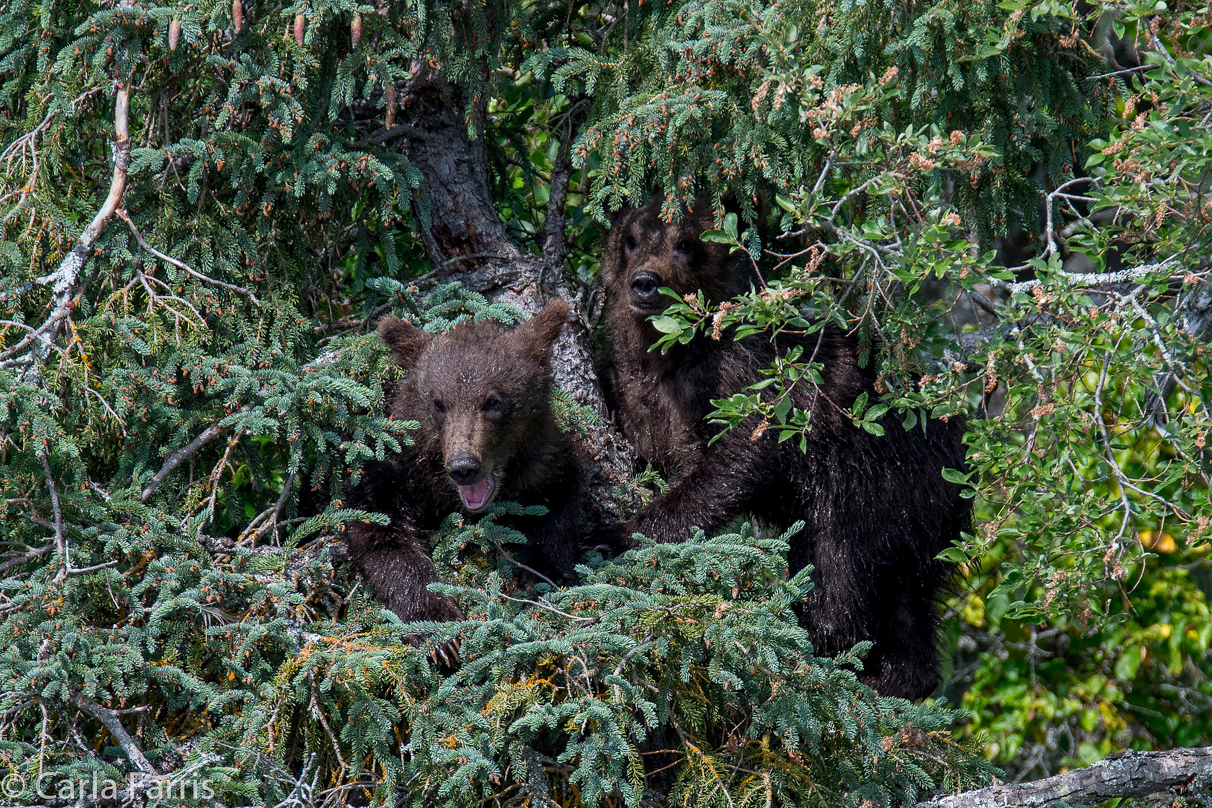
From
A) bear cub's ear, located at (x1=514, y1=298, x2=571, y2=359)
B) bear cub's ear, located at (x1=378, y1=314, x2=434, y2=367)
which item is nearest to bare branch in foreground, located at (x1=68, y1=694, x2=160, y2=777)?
bear cub's ear, located at (x1=378, y1=314, x2=434, y2=367)

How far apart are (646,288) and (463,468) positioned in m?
1.47

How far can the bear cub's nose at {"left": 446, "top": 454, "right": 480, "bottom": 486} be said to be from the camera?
3885mm

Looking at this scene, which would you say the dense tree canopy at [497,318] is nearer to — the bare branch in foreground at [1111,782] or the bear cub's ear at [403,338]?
the bear cub's ear at [403,338]

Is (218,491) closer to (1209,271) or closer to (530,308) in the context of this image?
(530,308)

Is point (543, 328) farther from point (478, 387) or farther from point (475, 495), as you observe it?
point (475, 495)

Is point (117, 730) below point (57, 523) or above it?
below

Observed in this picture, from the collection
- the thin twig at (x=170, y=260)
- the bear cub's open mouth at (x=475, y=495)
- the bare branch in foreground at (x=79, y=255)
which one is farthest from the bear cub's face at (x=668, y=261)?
the bare branch in foreground at (x=79, y=255)

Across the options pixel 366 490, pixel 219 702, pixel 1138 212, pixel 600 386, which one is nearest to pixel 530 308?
pixel 600 386

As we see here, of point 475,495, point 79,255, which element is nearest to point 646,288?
point 475,495

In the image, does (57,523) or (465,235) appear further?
(465,235)

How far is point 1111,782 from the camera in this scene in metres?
3.40

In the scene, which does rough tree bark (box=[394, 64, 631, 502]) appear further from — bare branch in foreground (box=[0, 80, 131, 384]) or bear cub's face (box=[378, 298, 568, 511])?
bare branch in foreground (box=[0, 80, 131, 384])

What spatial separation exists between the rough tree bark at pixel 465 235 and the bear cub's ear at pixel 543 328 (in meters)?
0.50

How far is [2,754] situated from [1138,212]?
375cm
